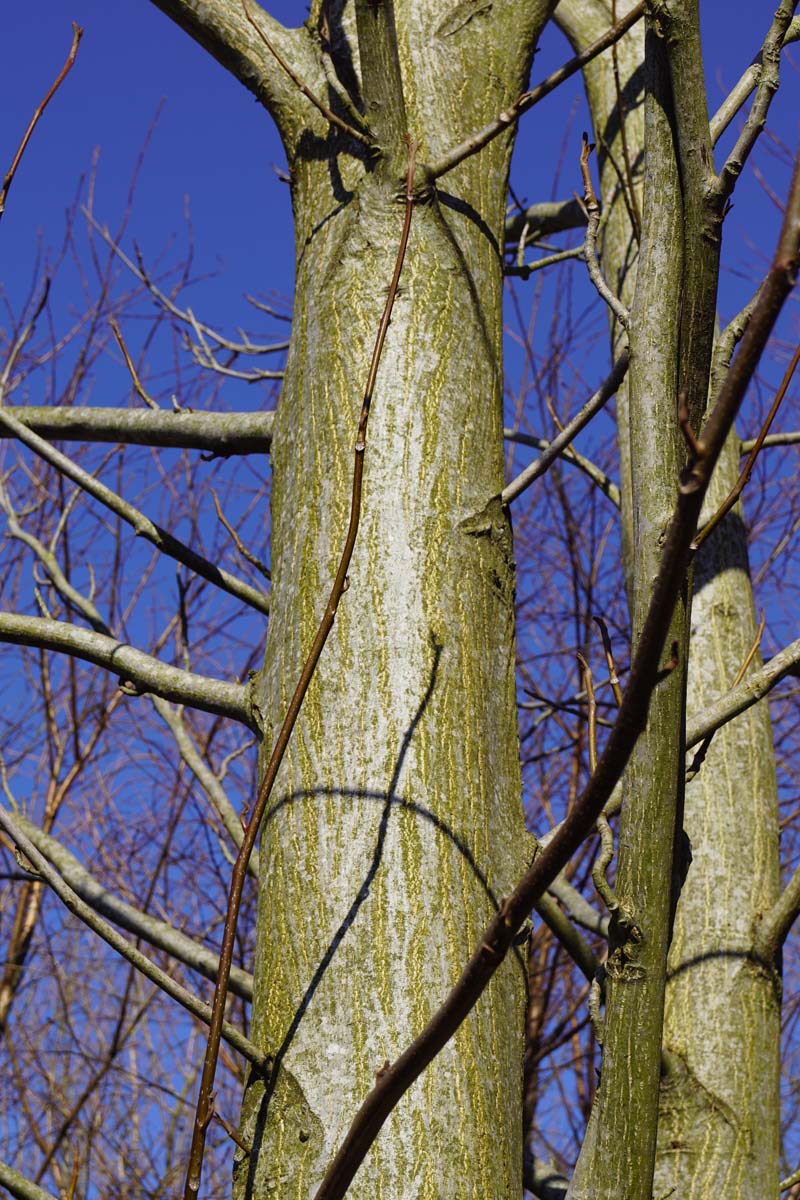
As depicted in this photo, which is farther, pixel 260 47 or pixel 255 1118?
pixel 260 47

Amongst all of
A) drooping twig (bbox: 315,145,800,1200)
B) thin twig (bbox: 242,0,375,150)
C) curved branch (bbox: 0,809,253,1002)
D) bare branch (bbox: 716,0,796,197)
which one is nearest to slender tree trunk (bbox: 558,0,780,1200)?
bare branch (bbox: 716,0,796,197)

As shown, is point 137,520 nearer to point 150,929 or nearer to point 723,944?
point 150,929

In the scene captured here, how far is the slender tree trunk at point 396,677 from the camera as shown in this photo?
4.37ft

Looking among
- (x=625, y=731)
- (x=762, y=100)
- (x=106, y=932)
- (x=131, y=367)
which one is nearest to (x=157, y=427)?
(x=131, y=367)

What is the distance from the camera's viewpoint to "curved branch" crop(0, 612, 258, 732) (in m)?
1.77

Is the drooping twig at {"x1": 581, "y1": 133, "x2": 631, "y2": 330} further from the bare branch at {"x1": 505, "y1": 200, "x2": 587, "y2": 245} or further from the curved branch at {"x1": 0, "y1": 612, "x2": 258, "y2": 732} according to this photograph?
the bare branch at {"x1": 505, "y1": 200, "x2": 587, "y2": 245}

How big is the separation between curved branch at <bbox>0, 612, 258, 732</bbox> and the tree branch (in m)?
0.47

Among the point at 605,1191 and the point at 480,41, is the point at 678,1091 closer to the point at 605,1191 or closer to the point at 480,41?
the point at 605,1191

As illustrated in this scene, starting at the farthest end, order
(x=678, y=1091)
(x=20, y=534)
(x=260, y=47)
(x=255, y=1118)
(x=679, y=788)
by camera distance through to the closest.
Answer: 1. (x=20, y=534)
2. (x=678, y=1091)
3. (x=260, y=47)
4. (x=255, y=1118)
5. (x=679, y=788)

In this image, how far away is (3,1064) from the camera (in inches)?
223

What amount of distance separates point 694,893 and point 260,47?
202 cm

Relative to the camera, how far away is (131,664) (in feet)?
5.95

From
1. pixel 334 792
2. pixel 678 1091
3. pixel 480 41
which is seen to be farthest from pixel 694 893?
pixel 480 41

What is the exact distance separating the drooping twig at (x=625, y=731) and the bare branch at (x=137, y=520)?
1.26 meters
